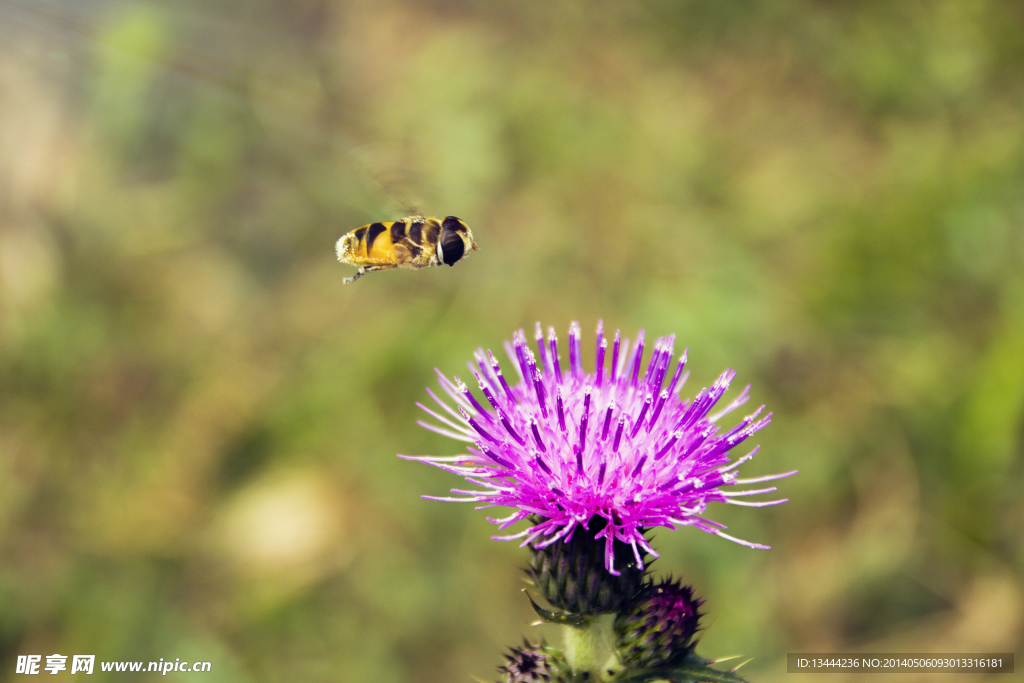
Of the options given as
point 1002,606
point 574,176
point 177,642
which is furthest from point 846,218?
point 177,642

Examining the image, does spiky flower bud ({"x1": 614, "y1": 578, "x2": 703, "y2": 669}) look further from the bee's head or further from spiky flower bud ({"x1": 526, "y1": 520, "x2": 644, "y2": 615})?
the bee's head

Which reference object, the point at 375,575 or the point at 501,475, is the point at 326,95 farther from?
the point at 501,475

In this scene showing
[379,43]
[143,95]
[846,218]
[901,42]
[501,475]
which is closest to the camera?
[501,475]

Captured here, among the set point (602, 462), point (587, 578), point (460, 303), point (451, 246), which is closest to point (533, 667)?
point (587, 578)

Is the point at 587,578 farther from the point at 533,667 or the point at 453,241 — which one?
the point at 453,241

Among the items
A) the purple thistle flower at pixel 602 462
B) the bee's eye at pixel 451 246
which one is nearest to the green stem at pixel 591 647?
the purple thistle flower at pixel 602 462

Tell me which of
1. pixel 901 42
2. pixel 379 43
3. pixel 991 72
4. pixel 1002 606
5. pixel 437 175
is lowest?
pixel 1002 606

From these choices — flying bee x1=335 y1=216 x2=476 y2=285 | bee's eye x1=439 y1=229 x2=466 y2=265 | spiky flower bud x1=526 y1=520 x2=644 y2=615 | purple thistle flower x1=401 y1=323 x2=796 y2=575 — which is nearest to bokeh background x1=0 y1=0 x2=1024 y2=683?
flying bee x1=335 y1=216 x2=476 y2=285
